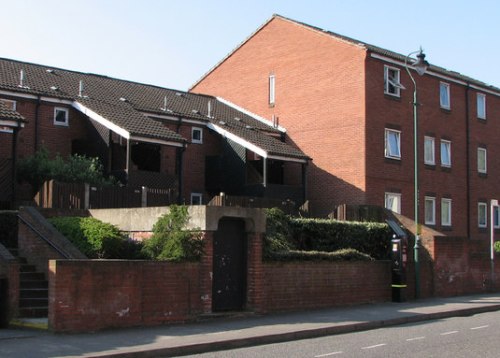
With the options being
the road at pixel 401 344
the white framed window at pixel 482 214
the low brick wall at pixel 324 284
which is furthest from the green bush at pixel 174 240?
the white framed window at pixel 482 214

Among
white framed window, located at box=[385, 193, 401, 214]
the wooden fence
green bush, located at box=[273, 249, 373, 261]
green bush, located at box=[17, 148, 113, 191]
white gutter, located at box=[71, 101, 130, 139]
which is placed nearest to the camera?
green bush, located at box=[273, 249, 373, 261]

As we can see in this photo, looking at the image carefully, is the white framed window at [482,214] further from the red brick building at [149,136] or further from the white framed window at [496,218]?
the red brick building at [149,136]

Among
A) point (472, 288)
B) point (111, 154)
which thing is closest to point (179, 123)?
point (111, 154)

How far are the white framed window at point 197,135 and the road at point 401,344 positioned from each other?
1822cm

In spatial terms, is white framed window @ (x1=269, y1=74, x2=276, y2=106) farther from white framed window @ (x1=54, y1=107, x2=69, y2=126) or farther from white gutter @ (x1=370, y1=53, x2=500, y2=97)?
white framed window @ (x1=54, y1=107, x2=69, y2=126)

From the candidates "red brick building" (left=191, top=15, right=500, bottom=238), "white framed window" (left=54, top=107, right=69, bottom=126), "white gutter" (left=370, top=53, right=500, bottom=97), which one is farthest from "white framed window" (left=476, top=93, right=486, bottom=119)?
"white framed window" (left=54, top=107, right=69, bottom=126)

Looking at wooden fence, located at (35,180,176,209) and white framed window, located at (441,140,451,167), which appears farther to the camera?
white framed window, located at (441,140,451,167)

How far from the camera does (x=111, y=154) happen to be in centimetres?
2761

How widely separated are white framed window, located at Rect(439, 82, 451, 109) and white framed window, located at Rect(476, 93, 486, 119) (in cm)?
282

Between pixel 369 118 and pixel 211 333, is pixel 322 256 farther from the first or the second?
pixel 369 118

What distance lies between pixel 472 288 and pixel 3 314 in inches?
640

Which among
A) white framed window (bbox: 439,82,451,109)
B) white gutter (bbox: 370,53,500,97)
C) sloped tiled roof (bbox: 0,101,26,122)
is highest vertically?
white gutter (bbox: 370,53,500,97)

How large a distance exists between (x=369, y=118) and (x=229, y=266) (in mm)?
16676

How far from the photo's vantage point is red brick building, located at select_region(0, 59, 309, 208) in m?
26.9
